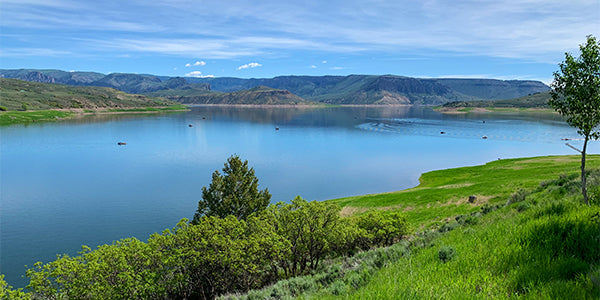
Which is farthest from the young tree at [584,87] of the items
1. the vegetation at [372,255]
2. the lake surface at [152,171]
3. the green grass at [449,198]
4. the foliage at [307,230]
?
the lake surface at [152,171]

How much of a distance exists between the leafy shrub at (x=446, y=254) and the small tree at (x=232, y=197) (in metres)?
29.1

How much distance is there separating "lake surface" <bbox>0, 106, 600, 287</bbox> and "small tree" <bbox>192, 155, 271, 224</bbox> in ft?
34.2

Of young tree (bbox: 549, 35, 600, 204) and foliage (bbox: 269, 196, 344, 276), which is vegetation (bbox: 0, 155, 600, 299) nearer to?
foliage (bbox: 269, 196, 344, 276)

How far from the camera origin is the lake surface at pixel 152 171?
132 ft

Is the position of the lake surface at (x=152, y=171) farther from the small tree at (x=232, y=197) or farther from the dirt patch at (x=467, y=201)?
the dirt patch at (x=467, y=201)

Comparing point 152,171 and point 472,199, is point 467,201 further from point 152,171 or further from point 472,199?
point 152,171

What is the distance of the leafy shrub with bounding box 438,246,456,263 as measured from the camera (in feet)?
25.4

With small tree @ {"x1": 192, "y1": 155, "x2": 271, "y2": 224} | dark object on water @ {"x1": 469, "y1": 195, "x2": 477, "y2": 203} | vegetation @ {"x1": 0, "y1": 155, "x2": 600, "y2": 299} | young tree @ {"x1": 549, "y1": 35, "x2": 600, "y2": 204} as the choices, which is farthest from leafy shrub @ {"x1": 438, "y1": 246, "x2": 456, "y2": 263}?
dark object on water @ {"x1": 469, "y1": 195, "x2": 477, "y2": 203}

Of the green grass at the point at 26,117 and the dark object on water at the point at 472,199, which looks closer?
the dark object on water at the point at 472,199

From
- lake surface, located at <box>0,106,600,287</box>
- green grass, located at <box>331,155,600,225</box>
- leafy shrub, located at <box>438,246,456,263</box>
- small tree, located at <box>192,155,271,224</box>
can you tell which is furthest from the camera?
lake surface, located at <box>0,106,600,287</box>

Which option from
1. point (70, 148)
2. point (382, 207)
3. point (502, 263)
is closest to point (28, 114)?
point (70, 148)

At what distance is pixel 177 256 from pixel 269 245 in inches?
240

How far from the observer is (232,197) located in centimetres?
3572

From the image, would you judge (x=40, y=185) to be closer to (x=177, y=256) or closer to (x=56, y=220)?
(x=56, y=220)
